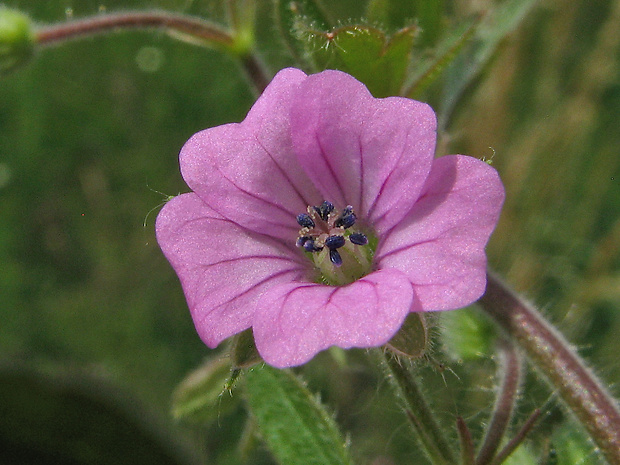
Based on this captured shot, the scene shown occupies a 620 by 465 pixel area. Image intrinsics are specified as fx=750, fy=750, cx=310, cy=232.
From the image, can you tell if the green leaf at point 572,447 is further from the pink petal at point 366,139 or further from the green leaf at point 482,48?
the green leaf at point 482,48

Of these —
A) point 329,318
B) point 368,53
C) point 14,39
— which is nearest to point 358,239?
point 329,318

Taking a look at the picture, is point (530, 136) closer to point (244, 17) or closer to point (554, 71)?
point (554, 71)

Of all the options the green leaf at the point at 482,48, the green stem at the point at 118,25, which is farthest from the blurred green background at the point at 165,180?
the green stem at the point at 118,25

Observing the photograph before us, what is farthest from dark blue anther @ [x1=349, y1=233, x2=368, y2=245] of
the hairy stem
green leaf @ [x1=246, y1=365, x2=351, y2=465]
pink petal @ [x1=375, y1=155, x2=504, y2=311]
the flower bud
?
the flower bud

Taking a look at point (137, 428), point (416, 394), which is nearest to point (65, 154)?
point (137, 428)

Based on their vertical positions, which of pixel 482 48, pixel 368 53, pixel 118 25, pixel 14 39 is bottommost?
pixel 482 48

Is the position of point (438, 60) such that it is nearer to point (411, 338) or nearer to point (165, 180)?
point (411, 338)
